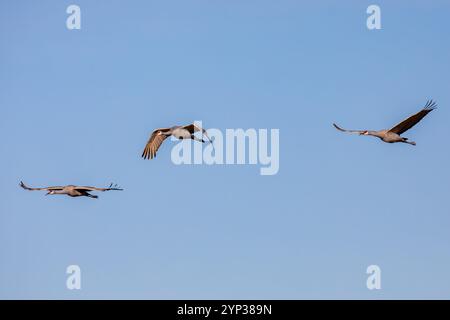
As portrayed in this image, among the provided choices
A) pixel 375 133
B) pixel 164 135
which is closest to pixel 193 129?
pixel 164 135

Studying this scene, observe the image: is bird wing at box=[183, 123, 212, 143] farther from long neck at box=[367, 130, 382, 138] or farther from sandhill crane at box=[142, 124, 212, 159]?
long neck at box=[367, 130, 382, 138]

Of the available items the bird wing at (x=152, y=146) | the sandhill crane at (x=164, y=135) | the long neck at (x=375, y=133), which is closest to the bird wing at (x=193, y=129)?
the sandhill crane at (x=164, y=135)

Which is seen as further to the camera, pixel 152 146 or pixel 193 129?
pixel 152 146

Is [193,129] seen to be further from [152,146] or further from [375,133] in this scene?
[375,133]

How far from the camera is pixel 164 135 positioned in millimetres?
40688

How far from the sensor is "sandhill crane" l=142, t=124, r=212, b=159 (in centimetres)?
3938

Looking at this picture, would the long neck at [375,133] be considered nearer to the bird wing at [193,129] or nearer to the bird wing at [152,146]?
the bird wing at [193,129]

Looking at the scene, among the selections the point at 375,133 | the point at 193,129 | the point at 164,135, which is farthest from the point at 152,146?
the point at 375,133
